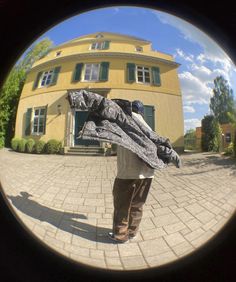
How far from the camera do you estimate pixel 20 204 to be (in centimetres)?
107

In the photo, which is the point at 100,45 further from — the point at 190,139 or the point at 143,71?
the point at 190,139

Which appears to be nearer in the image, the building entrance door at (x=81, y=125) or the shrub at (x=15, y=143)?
the building entrance door at (x=81, y=125)

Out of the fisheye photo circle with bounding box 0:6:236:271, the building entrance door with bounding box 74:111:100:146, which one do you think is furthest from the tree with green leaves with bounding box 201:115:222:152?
the building entrance door with bounding box 74:111:100:146

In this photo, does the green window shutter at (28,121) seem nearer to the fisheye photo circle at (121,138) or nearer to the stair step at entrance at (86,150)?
the fisheye photo circle at (121,138)

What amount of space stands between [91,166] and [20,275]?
72 cm

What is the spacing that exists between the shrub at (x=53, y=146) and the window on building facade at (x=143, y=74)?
1.23 feet

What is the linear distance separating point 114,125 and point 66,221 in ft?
1.32

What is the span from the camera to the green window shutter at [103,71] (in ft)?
3.23

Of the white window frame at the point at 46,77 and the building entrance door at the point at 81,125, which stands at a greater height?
the white window frame at the point at 46,77

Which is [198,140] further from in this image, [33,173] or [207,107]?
[33,173]

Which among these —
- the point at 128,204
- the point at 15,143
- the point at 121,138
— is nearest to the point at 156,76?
the point at 121,138

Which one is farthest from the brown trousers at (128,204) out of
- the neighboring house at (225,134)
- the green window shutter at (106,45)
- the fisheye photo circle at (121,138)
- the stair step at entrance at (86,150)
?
the green window shutter at (106,45)

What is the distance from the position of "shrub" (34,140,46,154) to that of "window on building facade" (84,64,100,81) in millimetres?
292

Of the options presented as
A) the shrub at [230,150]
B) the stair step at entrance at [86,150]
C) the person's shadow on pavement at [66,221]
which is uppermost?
the shrub at [230,150]
